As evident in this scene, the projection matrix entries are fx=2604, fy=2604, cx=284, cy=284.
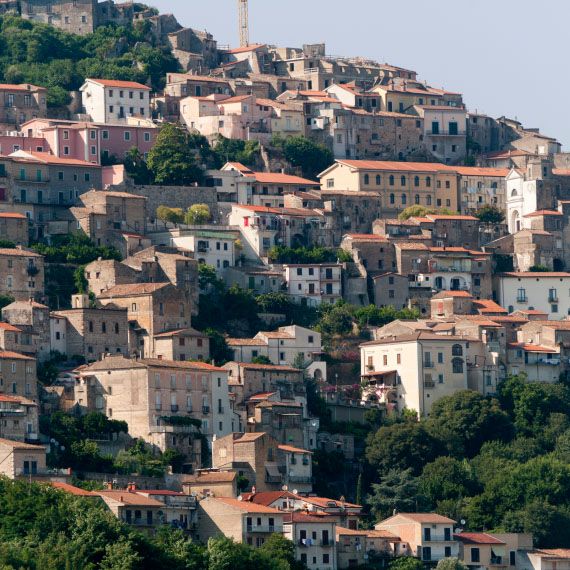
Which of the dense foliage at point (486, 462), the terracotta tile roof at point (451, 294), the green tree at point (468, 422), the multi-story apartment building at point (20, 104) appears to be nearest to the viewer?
the dense foliage at point (486, 462)

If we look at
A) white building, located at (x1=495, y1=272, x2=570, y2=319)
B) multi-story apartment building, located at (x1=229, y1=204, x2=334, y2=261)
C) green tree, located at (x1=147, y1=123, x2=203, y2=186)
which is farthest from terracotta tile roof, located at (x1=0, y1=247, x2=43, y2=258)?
white building, located at (x1=495, y1=272, x2=570, y2=319)

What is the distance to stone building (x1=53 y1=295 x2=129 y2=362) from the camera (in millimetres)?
101438

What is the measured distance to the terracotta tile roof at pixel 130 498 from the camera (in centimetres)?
8604

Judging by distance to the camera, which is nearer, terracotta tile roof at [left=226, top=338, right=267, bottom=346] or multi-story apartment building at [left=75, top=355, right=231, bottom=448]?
multi-story apartment building at [left=75, top=355, right=231, bottom=448]

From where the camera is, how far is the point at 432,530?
304ft

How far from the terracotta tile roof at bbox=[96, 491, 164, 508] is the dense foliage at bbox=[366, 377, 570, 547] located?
1197 centimetres

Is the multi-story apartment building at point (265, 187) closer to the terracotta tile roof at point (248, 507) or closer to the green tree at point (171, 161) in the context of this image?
the green tree at point (171, 161)

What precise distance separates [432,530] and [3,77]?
1821 inches

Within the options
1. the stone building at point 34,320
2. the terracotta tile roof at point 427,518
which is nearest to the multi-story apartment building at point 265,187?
the stone building at point 34,320

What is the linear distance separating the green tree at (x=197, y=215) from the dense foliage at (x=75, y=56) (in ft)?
46.2

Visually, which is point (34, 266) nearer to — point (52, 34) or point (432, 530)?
point (432, 530)

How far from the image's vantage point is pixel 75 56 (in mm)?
133750

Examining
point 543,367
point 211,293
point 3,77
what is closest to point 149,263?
point 211,293

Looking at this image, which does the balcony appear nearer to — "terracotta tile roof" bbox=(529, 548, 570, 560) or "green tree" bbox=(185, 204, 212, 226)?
"terracotta tile roof" bbox=(529, 548, 570, 560)
